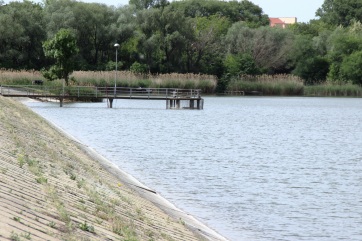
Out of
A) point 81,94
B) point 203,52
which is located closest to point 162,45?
point 203,52

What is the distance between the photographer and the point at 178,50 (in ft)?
339

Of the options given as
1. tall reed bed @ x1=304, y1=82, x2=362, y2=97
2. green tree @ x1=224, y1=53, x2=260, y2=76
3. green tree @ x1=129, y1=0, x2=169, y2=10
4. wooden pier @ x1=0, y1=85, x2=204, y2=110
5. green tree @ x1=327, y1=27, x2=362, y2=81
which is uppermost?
green tree @ x1=129, y1=0, x2=169, y2=10

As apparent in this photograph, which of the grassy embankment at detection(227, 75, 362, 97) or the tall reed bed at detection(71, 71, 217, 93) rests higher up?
the tall reed bed at detection(71, 71, 217, 93)

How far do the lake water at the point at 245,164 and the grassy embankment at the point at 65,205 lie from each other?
7.80ft

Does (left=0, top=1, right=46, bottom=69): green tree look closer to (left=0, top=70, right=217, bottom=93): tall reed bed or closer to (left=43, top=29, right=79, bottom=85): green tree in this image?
(left=0, top=70, right=217, bottom=93): tall reed bed

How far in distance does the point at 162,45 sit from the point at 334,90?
2164 centimetres

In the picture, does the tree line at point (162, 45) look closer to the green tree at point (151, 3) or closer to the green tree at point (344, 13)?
the green tree at point (151, 3)

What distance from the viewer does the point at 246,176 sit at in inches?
913

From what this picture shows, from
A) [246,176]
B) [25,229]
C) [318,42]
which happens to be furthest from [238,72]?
[25,229]

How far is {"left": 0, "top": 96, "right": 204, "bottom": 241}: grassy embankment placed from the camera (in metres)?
8.60

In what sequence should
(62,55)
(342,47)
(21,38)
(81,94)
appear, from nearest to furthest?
(81,94)
(62,55)
(21,38)
(342,47)

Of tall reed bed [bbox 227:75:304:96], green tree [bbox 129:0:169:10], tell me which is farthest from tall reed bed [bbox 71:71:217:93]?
green tree [bbox 129:0:169:10]

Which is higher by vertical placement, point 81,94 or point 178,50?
point 178,50

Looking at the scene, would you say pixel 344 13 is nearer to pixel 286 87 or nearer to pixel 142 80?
pixel 286 87
